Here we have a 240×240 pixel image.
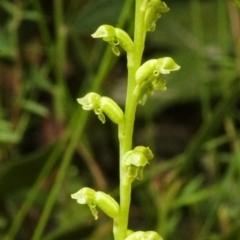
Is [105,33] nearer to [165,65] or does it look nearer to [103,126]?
[165,65]

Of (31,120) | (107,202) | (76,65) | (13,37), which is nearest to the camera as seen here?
(107,202)

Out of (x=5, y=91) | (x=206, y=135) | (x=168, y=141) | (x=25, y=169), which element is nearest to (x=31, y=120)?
(x=5, y=91)

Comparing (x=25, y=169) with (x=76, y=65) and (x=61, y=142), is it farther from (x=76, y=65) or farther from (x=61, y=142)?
(x=76, y=65)

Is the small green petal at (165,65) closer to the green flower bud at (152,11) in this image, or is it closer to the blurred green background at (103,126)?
the green flower bud at (152,11)

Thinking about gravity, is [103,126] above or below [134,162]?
above

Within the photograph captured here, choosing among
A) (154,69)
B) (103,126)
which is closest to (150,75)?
(154,69)

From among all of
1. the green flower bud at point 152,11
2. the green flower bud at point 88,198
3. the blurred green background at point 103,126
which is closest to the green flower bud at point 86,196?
the green flower bud at point 88,198
